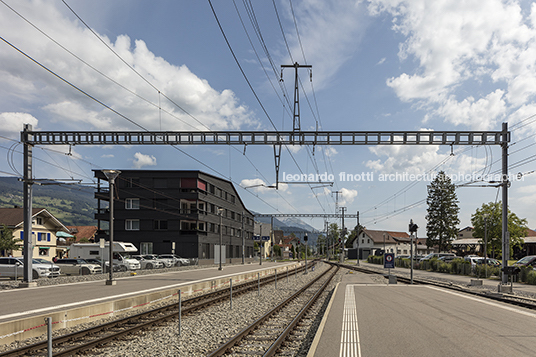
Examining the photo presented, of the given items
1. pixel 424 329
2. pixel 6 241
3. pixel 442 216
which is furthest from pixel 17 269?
pixel 442 216

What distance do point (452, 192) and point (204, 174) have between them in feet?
177

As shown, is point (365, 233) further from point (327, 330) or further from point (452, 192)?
point (327, 330)

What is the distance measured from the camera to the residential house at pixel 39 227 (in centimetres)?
5619

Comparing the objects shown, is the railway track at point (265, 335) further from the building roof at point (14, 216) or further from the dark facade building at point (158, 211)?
the building roof at point (14, 216)

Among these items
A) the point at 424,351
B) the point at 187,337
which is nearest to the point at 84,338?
the point at 187,337

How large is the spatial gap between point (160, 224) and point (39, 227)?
16894 millimetres

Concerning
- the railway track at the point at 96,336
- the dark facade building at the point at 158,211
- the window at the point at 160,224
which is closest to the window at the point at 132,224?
the dark facade building at the point at 158,211

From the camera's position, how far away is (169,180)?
67875mm

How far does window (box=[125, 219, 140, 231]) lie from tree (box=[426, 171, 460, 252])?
59.4m

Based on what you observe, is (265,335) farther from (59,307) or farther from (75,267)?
(75,267)

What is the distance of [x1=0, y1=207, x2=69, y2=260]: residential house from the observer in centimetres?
5619

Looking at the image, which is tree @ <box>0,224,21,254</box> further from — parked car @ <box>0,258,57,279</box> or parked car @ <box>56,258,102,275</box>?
parked car @ <box>0,258,57,279</box>

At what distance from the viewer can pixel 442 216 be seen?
8975 centimetres

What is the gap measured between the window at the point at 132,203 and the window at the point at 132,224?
205 cm
